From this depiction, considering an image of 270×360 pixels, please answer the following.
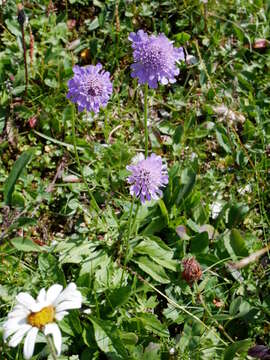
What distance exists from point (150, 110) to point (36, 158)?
0.75m

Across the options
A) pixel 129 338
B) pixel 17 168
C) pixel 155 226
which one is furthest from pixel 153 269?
pixel 17 168

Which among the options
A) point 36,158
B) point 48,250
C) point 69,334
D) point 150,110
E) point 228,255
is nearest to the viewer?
point 69,334

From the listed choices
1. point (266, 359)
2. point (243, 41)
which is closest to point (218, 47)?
point (243, 41)

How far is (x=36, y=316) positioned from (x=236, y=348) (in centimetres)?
92

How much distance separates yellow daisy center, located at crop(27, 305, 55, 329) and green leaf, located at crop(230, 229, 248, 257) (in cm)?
117

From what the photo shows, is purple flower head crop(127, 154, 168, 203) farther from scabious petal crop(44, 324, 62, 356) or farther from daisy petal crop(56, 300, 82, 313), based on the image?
scabious petal crop(44, 324, 62, 356)

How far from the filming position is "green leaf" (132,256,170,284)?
225cm

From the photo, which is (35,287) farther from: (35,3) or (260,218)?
(35,3)

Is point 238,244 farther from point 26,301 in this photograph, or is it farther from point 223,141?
point 26,301

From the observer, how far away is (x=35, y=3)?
3.08m

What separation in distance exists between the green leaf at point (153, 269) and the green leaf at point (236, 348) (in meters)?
0.40

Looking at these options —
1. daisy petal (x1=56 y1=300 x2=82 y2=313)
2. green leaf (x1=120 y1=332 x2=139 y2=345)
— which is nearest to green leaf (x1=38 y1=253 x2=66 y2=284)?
green leaf (x1=120 y1=332 x2=139 y2=345)

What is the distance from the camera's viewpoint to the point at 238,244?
2.40 m

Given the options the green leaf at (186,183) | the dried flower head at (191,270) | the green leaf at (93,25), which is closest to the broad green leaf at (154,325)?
the dried flower head at (191,270)
